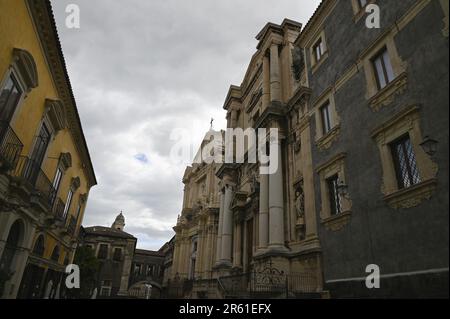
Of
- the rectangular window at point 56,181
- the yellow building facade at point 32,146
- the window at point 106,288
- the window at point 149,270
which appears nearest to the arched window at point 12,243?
the yellow building facade at point 32,146

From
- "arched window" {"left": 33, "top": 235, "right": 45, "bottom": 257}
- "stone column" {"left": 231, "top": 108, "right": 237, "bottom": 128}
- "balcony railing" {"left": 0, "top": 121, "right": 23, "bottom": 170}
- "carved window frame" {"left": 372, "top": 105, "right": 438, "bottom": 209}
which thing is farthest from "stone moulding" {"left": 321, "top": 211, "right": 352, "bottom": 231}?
"stone column" {"left": 231, "top": 108, "right": 237, "bottom": 128}

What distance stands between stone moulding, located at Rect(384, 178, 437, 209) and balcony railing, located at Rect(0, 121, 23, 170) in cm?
1057

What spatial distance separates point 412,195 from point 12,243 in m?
13.6

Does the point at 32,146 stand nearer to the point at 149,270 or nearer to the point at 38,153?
the point at 38,153

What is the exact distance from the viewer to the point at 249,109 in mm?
22375

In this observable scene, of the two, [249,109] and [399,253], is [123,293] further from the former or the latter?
[399,253]

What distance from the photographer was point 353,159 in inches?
373

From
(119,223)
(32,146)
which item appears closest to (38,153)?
(32,146)

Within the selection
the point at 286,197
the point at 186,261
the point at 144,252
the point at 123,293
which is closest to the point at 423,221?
the point at 286,197

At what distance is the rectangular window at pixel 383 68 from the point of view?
8727 mm

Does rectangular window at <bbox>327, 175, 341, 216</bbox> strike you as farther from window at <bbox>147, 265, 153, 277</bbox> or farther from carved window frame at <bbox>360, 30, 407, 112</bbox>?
window at <bbox>147, 265, 153, 277</bbox>

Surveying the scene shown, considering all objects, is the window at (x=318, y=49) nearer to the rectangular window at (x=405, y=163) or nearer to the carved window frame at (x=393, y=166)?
the carved window frame at (x=393, y=166)

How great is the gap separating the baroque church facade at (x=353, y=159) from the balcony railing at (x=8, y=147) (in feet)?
28.7

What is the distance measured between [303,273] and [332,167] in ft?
13.3
